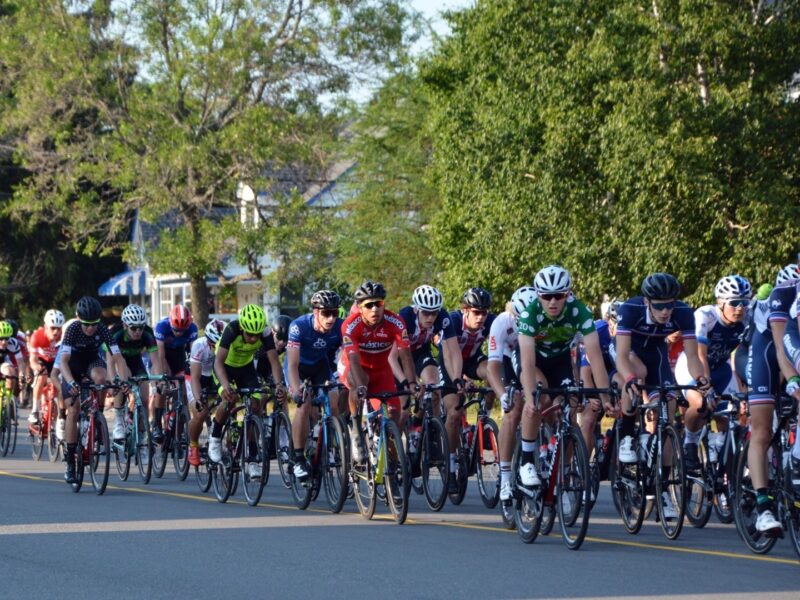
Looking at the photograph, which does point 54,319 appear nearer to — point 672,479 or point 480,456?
point 480,456

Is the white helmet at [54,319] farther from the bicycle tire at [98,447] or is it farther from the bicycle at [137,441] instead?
the bicycle tire at [98,447]

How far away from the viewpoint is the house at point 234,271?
45219mm

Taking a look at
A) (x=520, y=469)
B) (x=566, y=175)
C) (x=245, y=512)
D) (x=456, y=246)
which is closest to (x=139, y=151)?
(x=456, y=246)

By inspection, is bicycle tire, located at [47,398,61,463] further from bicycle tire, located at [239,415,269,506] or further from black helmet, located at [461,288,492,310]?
black helmet, located at [461,288,492,310]

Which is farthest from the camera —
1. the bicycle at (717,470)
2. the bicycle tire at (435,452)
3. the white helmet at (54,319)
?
the white helmet at (54,319)

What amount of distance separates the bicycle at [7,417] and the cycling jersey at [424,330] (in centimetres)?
892

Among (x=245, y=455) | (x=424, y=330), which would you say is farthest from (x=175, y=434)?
(x=424, y=330)

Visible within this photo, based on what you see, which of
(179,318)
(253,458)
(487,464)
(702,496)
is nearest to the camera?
(702,496)

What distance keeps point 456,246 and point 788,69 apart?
1155cm

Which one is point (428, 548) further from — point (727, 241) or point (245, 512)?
point (727, 241)

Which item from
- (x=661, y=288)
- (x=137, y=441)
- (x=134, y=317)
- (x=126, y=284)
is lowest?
(x=137, y=441)

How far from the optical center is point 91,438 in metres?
16.6

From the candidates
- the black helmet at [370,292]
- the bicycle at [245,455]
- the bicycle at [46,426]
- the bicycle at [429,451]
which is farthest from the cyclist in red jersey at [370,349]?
the bicycle at [46,426]

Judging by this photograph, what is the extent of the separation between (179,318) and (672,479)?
344 inches
